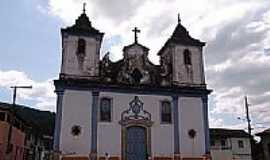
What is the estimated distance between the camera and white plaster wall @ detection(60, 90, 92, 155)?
75.0 ft

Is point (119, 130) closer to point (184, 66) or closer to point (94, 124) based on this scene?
point (94, 124)

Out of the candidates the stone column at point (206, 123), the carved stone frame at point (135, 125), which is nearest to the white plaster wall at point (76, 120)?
the carved stone frame at point (135, 125)

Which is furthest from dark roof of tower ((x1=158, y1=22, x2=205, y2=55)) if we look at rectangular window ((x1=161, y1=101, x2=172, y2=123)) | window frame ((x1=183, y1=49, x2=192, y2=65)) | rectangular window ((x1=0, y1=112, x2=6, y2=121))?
rectangular window ((x1=0, y1=112, x2=6, y2=121))

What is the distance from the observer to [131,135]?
24578 mm

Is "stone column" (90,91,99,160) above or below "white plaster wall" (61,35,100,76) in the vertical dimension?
below

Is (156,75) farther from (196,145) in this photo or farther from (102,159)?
(102,159)

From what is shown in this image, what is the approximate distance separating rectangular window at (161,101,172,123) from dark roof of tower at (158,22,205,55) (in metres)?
5.46

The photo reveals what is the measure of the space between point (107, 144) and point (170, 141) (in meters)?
4.70

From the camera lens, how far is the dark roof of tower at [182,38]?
2817 cm

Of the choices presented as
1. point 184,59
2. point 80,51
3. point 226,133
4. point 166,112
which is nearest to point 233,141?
point 226,133

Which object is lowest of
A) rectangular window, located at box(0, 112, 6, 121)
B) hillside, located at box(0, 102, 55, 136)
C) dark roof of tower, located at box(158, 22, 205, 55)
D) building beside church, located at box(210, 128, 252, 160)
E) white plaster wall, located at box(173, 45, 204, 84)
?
building beside church, located at box(210, 128, 252, 160)

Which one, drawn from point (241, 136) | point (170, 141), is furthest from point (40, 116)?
point (170, 141)

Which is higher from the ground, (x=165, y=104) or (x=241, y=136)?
(x=165, y=104)

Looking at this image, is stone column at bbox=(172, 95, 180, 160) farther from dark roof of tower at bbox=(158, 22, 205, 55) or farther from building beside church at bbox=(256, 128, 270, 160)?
building beside church at bbox=(256, 128, 270, 160)
